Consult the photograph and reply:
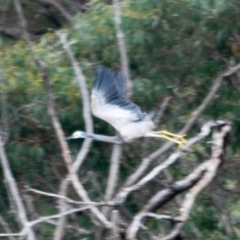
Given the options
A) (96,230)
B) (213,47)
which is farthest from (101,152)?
(213,47)

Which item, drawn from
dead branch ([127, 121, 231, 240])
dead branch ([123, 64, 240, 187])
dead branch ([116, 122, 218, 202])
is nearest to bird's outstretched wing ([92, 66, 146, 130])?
Answer: dead branch ([123, 64, 240, 187])

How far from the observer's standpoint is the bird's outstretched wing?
6000 millimetres

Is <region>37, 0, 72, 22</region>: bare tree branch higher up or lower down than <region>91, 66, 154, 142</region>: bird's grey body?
lower down

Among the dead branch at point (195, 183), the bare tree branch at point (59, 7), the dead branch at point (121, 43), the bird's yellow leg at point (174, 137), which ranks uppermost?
the dead branch at point (121, 43)

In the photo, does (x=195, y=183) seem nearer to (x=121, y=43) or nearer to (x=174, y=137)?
(x=174, y=137)

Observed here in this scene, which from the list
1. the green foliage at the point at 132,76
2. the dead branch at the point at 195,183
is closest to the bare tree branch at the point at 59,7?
the green foliage at the point at 132,76

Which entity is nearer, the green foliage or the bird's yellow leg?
the bird's yellow leg

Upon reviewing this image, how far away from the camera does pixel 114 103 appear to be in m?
6.04

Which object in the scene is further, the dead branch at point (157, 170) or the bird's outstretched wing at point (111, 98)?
the bird's outstretched wing at point (111, 98)

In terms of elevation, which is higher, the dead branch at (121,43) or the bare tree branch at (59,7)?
the dead branch at (121,43)

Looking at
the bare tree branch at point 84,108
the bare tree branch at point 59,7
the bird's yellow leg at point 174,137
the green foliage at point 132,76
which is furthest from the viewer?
the bare tree branch at point 59,7

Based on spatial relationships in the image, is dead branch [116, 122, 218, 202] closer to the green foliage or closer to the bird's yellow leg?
the bird's yellow leg

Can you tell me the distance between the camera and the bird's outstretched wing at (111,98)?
19.7 feet

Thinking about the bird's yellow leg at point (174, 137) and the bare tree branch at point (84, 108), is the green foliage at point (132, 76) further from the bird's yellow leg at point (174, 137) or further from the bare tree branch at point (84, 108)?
the bird's yellow leg at point (174, 137)
